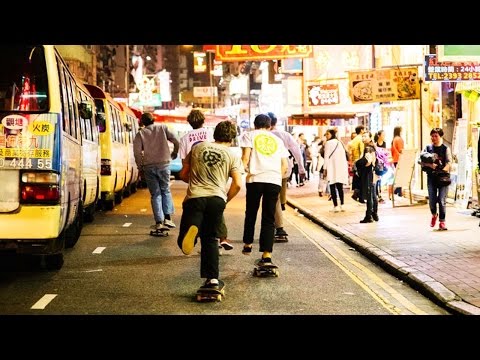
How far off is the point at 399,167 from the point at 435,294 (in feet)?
34.9

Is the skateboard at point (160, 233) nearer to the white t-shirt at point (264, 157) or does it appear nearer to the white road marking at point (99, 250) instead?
the white road marking at point (99, 250)

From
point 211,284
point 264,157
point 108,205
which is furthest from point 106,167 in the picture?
point 211,284

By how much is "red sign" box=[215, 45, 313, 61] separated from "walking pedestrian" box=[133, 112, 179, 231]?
11272 mm

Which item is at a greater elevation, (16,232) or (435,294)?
(16,232)

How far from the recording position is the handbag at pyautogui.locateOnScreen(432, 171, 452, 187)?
12.4 metres

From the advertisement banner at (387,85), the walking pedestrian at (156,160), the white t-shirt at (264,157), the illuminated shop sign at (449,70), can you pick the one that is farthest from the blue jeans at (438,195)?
the advertisement banner at (387,85)

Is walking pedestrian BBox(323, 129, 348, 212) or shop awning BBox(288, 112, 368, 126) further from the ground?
shop awning BBox(288, 112, 368, 126)

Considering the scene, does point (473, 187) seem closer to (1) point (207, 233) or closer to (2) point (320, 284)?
(2) point (320, 284)

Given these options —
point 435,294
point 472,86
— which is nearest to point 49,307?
point 435,294

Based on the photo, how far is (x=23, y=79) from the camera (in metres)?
8.57

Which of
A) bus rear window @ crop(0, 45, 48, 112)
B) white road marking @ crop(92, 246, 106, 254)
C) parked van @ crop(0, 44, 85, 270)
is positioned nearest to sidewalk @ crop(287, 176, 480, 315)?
white road marking @ crop(92, 246, 106, 254)

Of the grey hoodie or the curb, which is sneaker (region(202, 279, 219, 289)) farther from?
the grey hoodie

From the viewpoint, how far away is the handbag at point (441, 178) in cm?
1243
